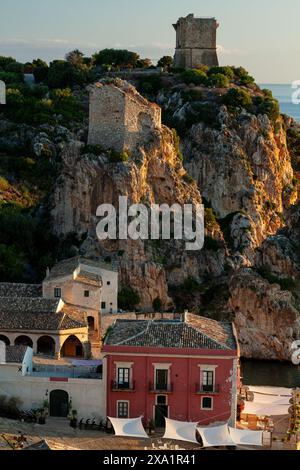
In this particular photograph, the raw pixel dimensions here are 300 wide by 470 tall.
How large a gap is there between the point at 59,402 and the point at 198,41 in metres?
50.6

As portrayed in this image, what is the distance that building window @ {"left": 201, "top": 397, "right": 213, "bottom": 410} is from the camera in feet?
141

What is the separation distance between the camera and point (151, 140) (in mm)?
65625

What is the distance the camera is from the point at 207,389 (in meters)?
42.8

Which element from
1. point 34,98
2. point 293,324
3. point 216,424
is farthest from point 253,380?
point 34,98

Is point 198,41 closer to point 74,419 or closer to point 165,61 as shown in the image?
point 165,61

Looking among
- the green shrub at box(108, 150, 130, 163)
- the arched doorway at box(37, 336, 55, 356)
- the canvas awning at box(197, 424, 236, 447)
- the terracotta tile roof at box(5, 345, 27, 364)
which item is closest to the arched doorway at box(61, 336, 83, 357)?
the arched doorway at box(37, 336, 55, 356)

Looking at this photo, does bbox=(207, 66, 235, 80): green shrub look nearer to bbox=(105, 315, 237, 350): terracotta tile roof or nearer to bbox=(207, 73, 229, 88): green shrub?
bbox=(207, 73, 229, 88): green shrub

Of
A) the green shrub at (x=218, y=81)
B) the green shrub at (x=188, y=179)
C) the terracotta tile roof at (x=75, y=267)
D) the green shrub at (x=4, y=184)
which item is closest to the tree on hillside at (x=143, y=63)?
the green shrub at (x=218, y=81)

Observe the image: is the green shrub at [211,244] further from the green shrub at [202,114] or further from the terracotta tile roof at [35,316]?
the terracotta tile roof at [35,316]

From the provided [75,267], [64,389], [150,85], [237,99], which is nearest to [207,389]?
[64,389]

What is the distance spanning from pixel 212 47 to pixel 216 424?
51261mm

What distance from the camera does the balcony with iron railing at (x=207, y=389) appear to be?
4272 cm

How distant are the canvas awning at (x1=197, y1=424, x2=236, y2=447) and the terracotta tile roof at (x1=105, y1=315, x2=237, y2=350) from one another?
3317 mm

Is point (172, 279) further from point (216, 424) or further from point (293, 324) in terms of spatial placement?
point (216, 424)
